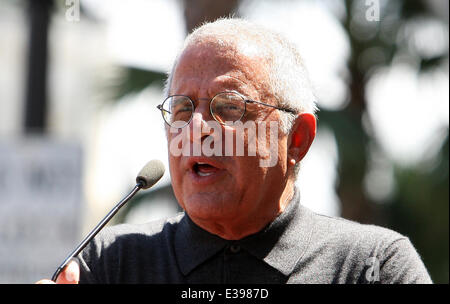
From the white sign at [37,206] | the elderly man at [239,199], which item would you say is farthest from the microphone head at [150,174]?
the white sign at [37,206]

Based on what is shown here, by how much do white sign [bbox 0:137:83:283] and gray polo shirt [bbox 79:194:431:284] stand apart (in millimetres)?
2504

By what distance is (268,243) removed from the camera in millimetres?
2895

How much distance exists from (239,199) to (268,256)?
22cm

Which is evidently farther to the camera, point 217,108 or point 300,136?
point 300,136

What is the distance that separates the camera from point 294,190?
3.13m

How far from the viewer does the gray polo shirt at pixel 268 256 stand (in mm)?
2799

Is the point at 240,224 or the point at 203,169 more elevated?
the point at 203,169

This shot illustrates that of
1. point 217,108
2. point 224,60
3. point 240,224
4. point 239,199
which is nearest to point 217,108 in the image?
point 217,108

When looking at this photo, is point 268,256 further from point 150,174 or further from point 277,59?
point 277,59

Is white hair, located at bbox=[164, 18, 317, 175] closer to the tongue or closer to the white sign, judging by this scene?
the tongue

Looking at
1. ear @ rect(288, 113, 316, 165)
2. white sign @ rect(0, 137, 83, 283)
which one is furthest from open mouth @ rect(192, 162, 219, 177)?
white sign @ rect(0, 137, 83, 283)

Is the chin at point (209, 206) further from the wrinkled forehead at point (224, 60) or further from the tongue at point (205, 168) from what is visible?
the wrinkled forehead at point (224, 60)
